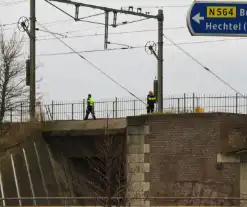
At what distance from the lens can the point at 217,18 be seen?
998 cm

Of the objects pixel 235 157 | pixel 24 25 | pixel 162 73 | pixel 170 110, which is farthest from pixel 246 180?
pixel 24 25

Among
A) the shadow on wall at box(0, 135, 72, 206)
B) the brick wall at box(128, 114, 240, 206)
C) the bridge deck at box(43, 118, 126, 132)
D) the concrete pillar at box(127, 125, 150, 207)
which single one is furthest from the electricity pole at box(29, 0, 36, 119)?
Answer: the brick wall at box(128, 114, 240, 206)

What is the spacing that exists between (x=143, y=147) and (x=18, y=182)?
21.5 feet

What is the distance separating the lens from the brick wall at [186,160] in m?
27.9

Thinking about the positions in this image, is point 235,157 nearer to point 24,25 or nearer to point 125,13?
point 125,13

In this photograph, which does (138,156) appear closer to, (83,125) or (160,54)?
(83,125)

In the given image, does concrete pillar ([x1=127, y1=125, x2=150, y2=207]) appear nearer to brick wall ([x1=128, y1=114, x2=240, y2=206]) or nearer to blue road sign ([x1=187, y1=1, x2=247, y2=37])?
brick wall ([x1=128, y1=114, x2=240, y2=206])

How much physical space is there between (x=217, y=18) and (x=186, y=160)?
63.8ft

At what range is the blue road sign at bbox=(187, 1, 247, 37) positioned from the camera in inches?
392

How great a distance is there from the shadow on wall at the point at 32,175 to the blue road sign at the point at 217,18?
20867 millimetres

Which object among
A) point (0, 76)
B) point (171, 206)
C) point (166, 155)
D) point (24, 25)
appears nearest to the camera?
point (171, 206)

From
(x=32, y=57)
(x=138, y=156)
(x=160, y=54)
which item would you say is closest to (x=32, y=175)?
(x=138, y=156)

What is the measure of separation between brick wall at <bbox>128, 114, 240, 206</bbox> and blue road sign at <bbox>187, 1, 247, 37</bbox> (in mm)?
17946

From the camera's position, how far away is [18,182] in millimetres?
31391
